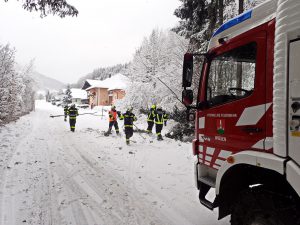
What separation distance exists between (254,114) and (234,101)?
394 mm

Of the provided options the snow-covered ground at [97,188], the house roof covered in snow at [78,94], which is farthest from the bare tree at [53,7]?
the house roof covered in snow at [78,94]

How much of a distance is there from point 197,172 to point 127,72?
3070 centimetres

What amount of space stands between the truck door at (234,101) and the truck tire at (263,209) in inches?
19.1

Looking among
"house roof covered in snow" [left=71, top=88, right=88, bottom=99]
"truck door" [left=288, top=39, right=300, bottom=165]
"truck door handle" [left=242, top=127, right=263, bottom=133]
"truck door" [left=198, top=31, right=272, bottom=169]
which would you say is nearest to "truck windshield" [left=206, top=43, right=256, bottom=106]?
"truck door" [left=198, top=31, right=272, bottom=169]

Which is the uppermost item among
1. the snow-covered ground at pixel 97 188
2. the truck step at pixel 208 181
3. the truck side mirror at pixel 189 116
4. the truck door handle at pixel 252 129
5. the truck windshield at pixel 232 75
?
the truck windshield at pixel 232 75

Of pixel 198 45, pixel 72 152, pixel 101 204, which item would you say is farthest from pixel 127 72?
pixel 101 204

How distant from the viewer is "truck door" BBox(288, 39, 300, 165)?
2250 mm

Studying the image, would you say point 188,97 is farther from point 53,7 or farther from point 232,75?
point 53,7

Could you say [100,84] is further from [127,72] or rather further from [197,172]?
[197,172]

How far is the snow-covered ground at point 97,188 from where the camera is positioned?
4.37 m

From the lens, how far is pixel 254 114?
284cm

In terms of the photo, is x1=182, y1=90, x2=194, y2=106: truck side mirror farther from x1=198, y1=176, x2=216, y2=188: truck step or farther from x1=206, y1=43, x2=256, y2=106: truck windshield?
x1=198, y1=176, x2=216, y2=188: truck step

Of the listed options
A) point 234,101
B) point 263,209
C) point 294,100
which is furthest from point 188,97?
point 263,209

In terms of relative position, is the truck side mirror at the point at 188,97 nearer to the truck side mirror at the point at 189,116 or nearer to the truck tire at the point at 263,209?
the truck side mirror at the point at 189,116
